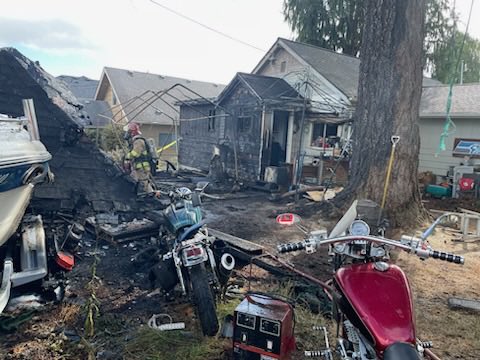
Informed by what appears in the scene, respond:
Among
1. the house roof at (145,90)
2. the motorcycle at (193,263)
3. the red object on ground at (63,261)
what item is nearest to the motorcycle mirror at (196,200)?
the motorcycle at (193,263)

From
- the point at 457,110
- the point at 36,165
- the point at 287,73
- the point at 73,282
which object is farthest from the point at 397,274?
the point at 287,73

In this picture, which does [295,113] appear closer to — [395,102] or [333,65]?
[333,65]

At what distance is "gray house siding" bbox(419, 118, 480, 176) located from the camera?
11820 mm

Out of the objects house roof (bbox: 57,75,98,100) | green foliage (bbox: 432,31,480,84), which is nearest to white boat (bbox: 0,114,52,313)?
green foliage (bbox: 432,31,480,84)

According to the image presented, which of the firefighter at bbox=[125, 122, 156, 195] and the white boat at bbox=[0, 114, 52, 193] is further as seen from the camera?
the firefighter at bbox=[125, 122, 156, 195]

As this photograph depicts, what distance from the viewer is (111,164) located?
7441 mm

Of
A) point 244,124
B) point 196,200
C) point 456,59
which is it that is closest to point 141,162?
point 196,200

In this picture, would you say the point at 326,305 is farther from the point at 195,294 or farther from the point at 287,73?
the point at 287,73

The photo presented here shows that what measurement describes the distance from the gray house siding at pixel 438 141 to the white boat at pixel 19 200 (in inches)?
494

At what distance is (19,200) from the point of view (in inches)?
130

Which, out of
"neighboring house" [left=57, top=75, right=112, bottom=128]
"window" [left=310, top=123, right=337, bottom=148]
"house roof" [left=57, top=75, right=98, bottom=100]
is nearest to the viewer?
"window" [left=310, top=123, right=337, bottom=148]

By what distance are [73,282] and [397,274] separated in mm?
3798

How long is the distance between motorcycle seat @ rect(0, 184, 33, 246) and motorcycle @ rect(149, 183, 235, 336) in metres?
1.40

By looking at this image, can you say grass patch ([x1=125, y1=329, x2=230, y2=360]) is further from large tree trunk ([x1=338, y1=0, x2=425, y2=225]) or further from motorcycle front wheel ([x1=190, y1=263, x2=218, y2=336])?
large tree trunk ([x1=338, y1=0, x2=425, y2=225])
